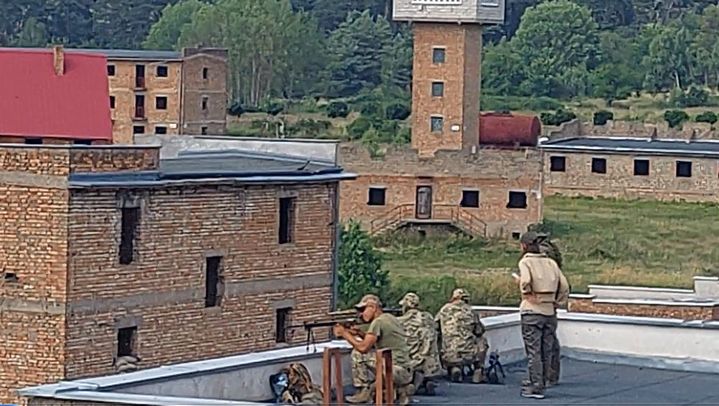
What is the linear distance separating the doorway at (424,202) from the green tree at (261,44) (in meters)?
44.2

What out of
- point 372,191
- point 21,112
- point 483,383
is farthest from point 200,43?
point 483,383

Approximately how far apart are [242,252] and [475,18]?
32.9 meters

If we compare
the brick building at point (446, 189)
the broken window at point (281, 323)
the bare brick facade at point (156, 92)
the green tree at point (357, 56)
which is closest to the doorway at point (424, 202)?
the brick building at point (446, 189)

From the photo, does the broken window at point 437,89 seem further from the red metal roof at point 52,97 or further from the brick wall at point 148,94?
the brick wall at point 148,94

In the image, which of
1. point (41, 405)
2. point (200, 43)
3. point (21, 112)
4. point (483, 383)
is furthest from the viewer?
point (200, 43)

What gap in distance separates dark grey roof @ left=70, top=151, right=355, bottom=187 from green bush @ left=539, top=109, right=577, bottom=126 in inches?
1815

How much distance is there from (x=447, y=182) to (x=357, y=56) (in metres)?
55.2

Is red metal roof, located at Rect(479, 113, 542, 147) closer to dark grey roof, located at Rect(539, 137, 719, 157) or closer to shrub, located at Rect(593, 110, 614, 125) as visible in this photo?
dark grey roof, located at Rect(539, 137, 719, 157)

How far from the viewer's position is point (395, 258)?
56906mm

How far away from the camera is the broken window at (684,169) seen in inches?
2636

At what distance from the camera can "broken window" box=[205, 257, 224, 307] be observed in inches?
1262

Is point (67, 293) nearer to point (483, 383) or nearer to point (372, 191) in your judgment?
point (483, 383)

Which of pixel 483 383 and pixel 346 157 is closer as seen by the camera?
pixel 483 383

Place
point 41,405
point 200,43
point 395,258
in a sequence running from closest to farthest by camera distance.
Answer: point 41,405
point 395,258
point 200,43
